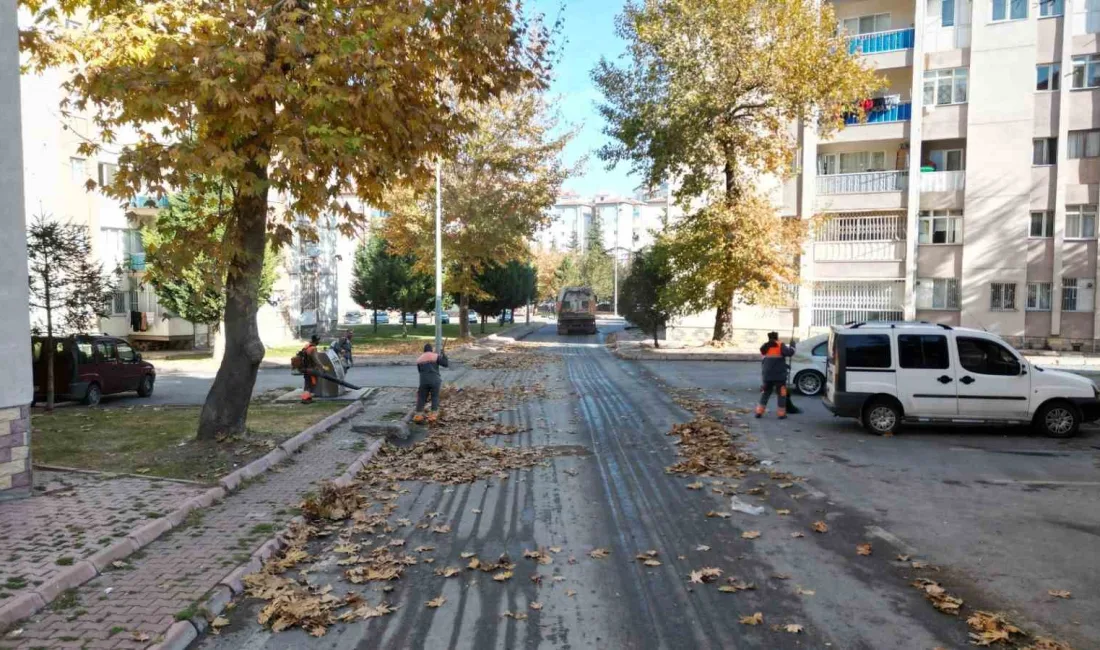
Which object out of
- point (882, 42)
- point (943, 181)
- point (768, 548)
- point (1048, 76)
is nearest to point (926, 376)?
point (768, 548)

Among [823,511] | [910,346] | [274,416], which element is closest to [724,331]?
[910,346]

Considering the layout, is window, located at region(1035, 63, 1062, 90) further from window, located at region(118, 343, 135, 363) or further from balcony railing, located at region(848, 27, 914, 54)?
window, located at region(118, 343, 135, 363)

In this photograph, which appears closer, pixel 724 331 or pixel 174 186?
pixel 174 186

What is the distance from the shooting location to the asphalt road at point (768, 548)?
495cm

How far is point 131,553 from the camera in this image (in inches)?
252

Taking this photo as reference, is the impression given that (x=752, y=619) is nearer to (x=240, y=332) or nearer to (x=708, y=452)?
(x=708, y=452)

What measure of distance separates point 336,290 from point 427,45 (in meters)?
41.6

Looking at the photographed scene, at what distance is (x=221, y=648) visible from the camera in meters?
4.82

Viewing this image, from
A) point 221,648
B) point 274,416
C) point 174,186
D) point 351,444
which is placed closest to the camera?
point 221,648

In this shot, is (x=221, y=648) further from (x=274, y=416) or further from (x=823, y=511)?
(x=274, y=416)

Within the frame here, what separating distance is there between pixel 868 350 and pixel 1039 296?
2387cm

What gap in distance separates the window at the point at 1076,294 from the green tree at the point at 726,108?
1124 cm

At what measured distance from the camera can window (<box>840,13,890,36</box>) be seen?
33.3 m

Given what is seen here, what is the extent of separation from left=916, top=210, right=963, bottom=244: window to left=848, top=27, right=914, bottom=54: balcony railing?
7.31 metres
